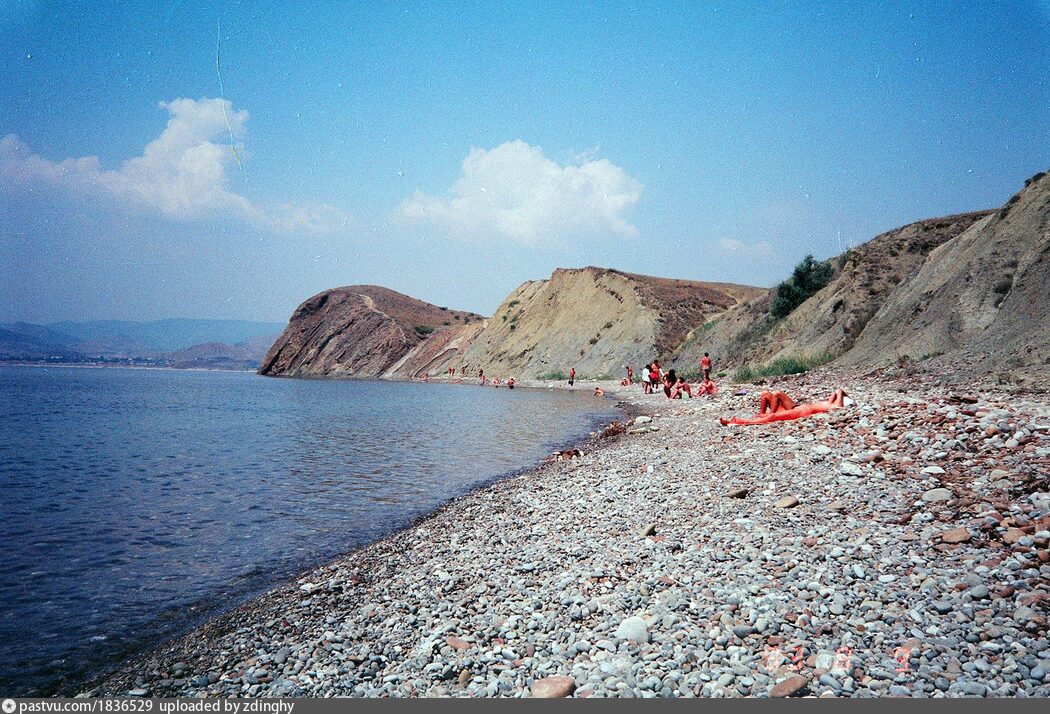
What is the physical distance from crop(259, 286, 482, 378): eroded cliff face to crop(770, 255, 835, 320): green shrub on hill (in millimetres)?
59188

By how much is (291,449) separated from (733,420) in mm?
13010

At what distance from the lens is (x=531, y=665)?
13.3ft

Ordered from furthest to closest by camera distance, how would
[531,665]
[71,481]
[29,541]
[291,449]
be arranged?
[291,449] < [71,481] < [29,541] < [531,665]

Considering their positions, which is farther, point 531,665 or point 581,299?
point 581,299

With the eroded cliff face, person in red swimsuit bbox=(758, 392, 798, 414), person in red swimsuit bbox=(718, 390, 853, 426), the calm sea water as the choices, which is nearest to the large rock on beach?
the calm sea water

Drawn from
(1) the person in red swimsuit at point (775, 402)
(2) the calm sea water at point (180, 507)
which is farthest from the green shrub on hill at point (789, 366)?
(1) the person in red swimsuit at point (775, 402)

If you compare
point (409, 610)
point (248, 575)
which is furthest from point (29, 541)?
point (409, 610)

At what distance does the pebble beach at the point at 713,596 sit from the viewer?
3656 mm

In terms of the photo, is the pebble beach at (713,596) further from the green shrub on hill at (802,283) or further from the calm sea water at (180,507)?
the green shrub on hill at (802,283)

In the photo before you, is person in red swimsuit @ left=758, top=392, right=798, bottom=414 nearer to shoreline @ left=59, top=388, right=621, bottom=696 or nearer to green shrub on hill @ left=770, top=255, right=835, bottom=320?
shoreline @ left=59, top=388, right=621, bottom=696

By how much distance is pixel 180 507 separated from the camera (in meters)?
10.6

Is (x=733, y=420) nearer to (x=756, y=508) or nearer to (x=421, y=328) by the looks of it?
(x=756, y=508)

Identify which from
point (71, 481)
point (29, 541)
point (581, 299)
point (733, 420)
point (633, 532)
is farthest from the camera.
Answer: point (581, 299)

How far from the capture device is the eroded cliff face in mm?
94250
